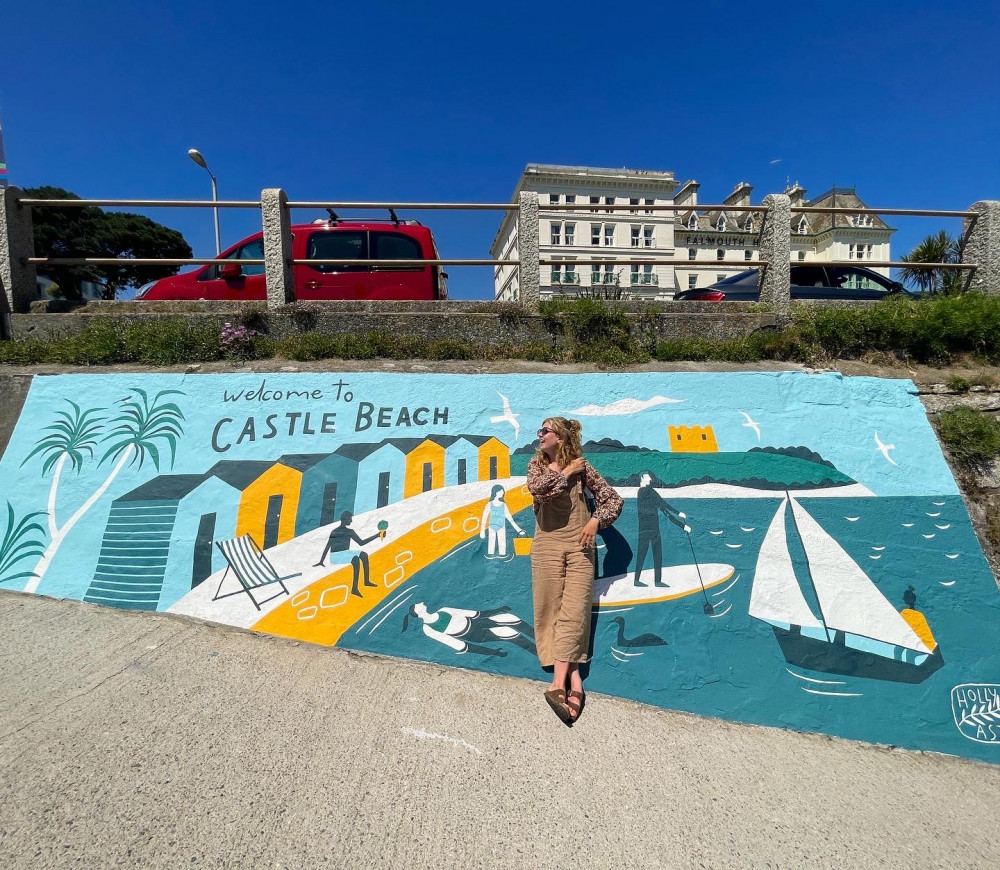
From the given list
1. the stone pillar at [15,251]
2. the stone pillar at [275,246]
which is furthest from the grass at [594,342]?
the stone pillar at [15,251]

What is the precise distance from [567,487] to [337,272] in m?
5.12

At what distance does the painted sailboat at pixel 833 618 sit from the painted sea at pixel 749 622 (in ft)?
0.20

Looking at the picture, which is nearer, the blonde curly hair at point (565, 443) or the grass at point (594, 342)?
the blonde curly hair at point (565, 443)

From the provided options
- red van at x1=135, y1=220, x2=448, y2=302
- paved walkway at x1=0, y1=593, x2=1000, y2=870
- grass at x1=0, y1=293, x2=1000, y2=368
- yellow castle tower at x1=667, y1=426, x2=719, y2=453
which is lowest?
paved walkway at x1=0, y1=593, x2=1000, y2=870

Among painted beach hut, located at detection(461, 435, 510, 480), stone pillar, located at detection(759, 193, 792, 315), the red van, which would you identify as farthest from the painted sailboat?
the red van

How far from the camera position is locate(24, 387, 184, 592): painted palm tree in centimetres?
443

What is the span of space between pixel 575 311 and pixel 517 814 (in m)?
4.64

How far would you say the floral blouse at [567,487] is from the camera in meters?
3.41

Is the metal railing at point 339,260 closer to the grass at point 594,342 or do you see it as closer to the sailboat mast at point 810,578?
the grass at point 594,342

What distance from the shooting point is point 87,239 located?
3206 cm

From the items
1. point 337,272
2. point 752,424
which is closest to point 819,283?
point 752,424

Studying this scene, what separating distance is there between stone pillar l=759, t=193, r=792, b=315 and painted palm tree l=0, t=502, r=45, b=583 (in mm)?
7490

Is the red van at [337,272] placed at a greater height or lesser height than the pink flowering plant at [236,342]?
greater

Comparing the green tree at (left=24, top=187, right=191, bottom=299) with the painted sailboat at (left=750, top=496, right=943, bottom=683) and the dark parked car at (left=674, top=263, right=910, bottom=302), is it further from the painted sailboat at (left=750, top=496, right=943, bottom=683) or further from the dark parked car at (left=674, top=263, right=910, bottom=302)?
the painted sailboat at (left=750, top=496, right=943, bottom=683)
